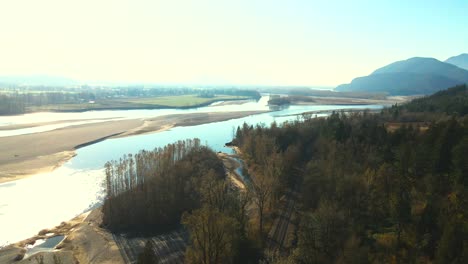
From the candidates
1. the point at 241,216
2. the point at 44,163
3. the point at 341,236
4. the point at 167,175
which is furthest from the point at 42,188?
the point at 341,236

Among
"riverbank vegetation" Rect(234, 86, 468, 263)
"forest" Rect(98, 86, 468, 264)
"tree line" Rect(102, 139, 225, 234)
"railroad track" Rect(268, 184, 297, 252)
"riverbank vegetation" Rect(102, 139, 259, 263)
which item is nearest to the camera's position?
"riverbank vegetation" Rect(234, 86, 468, 263)

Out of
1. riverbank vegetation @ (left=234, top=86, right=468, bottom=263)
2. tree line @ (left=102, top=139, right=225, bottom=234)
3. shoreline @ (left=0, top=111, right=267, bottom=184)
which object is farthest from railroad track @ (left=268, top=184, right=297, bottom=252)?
shoreline @ (left=0, top=111, right=267, bottom=184)

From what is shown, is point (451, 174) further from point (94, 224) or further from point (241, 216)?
point (94, 224)

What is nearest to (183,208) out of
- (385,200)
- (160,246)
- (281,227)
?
(160,246)

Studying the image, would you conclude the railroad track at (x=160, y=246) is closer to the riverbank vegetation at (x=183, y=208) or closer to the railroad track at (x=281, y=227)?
the riverbank vegetation at (x=183, y=208)

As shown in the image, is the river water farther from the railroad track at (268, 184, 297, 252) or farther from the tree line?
the railroad track at (268, 184, 297, 252)

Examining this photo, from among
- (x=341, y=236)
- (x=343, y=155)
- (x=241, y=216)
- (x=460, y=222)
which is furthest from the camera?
(x=343, y=155)
